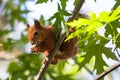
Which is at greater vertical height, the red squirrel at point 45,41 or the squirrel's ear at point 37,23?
the squirrel's ear at point 37,23

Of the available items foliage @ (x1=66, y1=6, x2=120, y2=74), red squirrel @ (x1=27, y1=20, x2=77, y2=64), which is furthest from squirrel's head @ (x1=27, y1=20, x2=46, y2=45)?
foliage @ (x1=66, y1=6, x2=120, y2=74)

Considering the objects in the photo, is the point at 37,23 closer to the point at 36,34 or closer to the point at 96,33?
the point at 36,34

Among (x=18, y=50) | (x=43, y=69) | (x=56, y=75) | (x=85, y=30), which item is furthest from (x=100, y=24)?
(x=18, y=50)

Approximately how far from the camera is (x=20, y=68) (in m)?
3.25

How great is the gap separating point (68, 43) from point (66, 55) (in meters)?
0.09

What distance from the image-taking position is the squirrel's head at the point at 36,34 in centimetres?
202

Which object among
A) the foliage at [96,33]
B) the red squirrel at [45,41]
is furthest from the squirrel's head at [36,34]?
the foliage at [96,33]

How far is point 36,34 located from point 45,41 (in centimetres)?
6

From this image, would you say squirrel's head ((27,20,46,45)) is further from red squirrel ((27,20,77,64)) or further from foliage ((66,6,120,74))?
foliage ((66,6,120,74))

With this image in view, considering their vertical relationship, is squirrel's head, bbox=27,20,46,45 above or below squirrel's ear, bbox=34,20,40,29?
below

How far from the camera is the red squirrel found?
1.99 metres

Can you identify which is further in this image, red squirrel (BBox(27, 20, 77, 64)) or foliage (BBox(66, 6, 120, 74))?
red squirrel (BBox(27, 20, 77, 64))

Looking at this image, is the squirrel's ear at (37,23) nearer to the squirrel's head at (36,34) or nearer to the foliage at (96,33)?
the squirrel's head at (36,34)

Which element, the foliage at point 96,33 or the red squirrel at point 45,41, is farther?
the red squirrel at point 45,41
